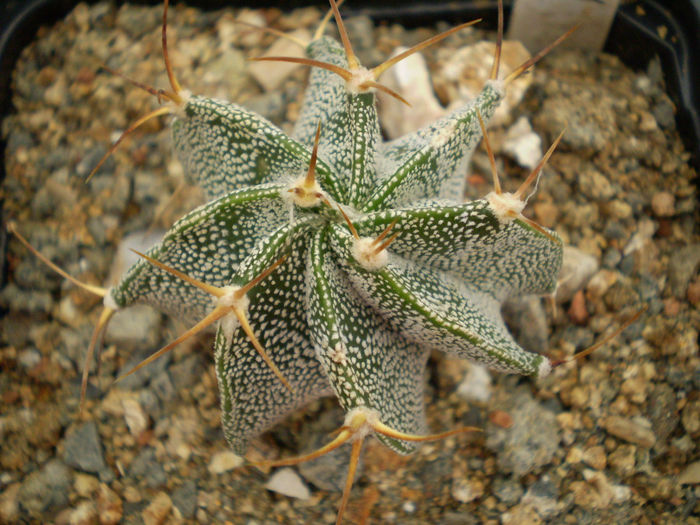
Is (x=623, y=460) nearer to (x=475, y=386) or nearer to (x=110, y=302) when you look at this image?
(x=475, y=386)

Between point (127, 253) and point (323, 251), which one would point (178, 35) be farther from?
point (323, 251)

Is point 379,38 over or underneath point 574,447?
over

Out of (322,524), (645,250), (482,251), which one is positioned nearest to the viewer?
(482,251)

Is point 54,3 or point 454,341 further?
point 54,3

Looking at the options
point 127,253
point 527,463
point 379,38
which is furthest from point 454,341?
point 379,38

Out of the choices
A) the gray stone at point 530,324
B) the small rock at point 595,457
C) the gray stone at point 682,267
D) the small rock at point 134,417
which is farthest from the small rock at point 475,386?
the small rock at point 134,417

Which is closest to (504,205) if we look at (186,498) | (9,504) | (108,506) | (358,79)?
(358,79)

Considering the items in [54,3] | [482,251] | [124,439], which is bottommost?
[124,439]
